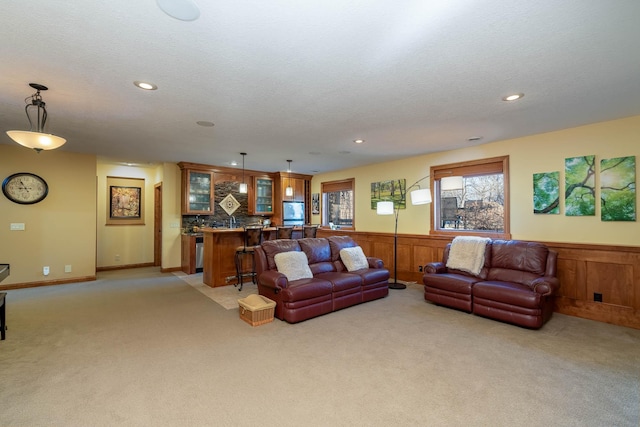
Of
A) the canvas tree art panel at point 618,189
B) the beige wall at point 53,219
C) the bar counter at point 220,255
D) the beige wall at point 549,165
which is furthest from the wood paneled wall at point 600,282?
the beige wall at point 53,219

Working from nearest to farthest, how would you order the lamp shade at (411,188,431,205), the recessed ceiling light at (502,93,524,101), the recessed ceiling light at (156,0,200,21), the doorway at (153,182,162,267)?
the recessed ceiling light at (156,0,200,21) → the recessed ceiling light at (502,93,524,101) → the lamp shade at (411,188,431,205) → the doorway at (153,182,162,267)

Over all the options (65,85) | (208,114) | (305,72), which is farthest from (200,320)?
(305,72)

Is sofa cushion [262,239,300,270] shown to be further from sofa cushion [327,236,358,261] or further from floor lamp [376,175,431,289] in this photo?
floor lamp [376,175,431,289]

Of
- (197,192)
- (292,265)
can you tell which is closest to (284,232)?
(292,265)

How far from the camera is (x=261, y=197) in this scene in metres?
8.40

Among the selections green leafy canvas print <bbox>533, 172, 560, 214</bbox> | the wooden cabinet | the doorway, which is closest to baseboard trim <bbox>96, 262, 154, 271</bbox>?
the doorway

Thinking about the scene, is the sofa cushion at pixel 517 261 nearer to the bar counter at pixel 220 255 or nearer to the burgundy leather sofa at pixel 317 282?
the burgundy leather sofa at pixel 317 282

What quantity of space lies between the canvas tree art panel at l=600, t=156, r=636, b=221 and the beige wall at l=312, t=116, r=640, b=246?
0.25 ft

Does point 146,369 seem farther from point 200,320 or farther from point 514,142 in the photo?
point 514,142

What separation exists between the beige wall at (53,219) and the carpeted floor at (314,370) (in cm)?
199

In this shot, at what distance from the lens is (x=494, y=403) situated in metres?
2.17

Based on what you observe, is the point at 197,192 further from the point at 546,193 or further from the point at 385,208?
the point at 546,193

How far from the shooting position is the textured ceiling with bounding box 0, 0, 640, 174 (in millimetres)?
1844

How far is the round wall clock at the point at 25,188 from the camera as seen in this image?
5355 mm
